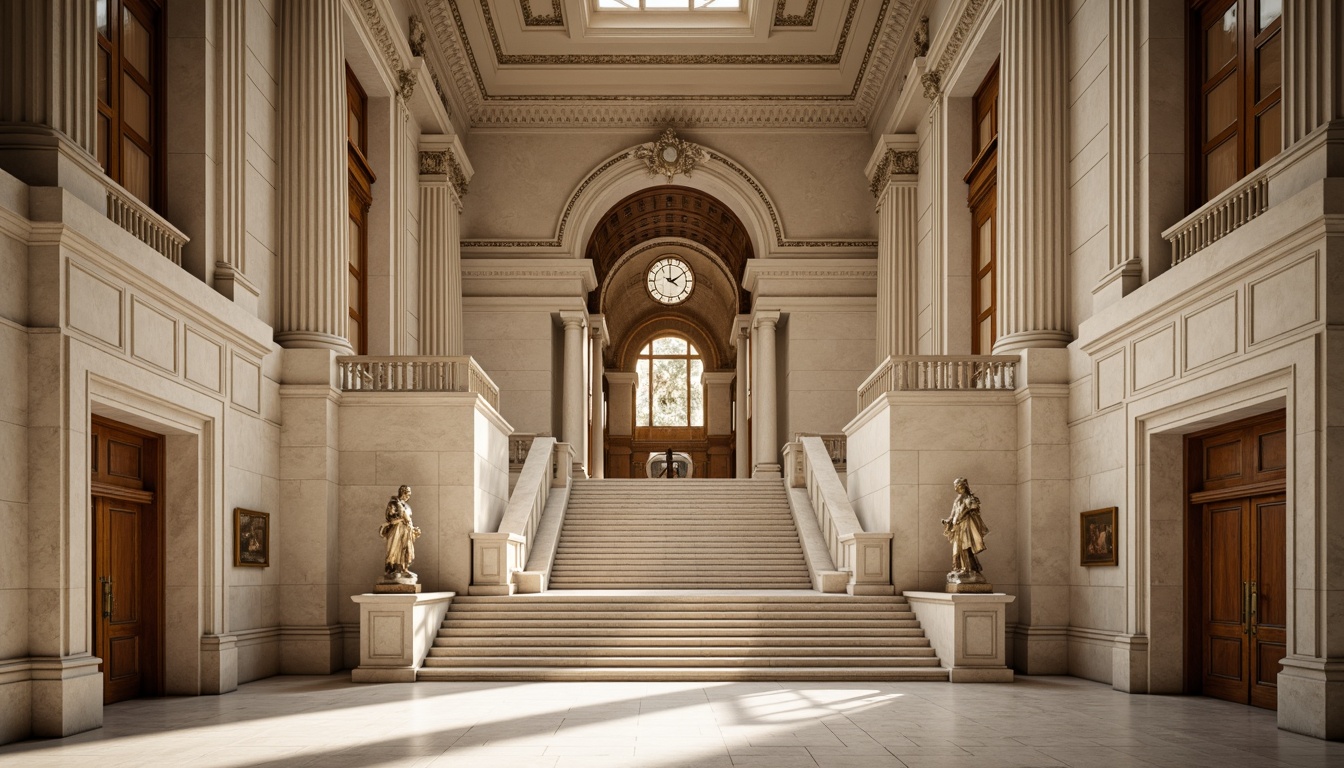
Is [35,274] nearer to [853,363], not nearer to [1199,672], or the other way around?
[1199,672]

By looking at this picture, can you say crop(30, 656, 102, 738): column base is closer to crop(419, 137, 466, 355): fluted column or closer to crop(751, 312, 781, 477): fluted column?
crop(419, 137, 466, 355): fluted column

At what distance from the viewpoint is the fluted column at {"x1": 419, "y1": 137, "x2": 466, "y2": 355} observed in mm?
24172

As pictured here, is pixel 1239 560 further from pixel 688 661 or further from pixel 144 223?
pixel 144 223

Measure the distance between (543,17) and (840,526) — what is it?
13.9 meters

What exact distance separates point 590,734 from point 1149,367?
7.60 meters

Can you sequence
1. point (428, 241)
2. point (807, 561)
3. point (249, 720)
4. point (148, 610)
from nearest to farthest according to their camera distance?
1. point (249, 720)
2. point (148, 610)
3. point (807, 561)
4. point (428, 241)

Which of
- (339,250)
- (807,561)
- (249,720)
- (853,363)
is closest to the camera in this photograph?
(249,720)

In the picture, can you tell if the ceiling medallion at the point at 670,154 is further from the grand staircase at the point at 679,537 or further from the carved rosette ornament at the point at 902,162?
the grand staircase at the point at 679,537

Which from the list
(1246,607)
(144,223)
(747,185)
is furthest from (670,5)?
(1246,607)

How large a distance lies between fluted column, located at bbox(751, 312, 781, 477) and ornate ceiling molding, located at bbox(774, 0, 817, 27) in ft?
21.5

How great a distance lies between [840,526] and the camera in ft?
59.3

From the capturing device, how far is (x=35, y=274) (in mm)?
9914

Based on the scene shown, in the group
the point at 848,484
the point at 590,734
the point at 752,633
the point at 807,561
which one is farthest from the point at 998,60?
the point at 590,734

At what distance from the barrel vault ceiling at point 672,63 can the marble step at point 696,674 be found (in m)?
14.3
